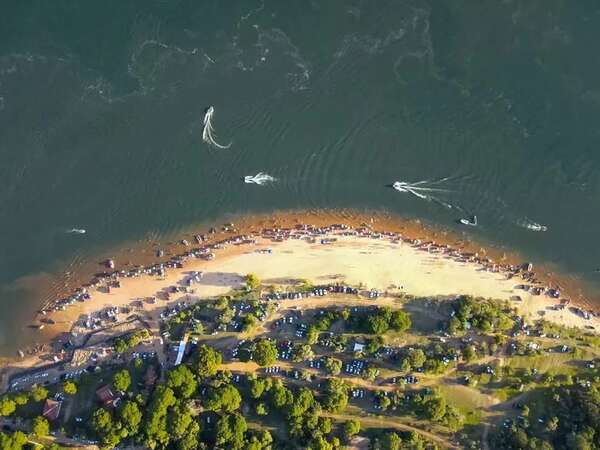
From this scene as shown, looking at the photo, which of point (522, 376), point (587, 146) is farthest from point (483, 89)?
point (522, 376)

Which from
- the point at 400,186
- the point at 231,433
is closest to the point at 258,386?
the point at 231,433

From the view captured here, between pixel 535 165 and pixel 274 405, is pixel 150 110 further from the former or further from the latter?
pixel 535 165

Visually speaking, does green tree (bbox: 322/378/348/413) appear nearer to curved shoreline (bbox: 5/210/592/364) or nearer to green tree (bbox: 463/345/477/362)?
green tree (bbox: 463/345/477/362)

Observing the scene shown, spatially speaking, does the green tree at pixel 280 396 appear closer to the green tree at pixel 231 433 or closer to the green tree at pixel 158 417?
the green tree at pixel 231 433

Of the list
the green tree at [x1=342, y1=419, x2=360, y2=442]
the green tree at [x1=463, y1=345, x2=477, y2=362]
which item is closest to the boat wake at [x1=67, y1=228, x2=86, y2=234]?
the green tree at [x1=342, y1=419, x2=360, y2=442]

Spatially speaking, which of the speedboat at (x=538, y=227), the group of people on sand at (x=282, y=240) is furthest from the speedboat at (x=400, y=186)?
the speedboat at (x=538, y=227)

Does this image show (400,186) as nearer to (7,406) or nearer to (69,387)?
(69,387)

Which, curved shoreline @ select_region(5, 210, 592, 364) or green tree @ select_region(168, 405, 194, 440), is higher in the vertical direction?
curved shoreline @ select_region(5, 210, 592, 364)
